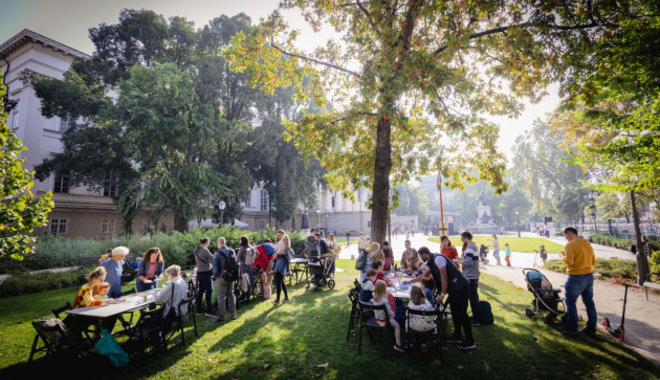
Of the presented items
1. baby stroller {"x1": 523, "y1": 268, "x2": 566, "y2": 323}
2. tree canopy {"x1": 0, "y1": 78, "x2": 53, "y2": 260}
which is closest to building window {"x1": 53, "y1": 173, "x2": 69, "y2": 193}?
tree canopy {"x1": 0, "y1": 78, "x2": 53, "y2": 260}

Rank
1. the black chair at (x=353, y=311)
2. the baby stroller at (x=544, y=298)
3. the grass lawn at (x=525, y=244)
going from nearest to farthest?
1. the black chair at (x=353, y=311)
2. the baby stroller at (x=544, y=298)
3. the grass lawn at (x=525, y=244)

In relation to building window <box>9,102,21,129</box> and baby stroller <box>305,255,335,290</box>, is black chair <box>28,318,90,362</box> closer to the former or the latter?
baby stroller <box>305,255,335,290</box>

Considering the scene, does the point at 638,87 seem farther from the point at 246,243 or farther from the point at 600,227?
the point at 600,227

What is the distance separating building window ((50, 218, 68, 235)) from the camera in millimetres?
25925

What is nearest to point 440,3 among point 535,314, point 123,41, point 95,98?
point 535,314

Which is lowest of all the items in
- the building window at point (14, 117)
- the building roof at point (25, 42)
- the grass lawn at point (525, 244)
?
the grass lawn at point (525, 244)

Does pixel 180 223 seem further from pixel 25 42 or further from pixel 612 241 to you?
pixel 612 241

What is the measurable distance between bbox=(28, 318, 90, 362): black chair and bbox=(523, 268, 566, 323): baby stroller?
31.1 feet

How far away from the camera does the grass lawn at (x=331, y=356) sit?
4.54 m

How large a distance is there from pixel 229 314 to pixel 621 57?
11.3 m

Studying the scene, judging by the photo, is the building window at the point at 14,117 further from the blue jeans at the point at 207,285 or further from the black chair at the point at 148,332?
the black chair at the point at 148,332

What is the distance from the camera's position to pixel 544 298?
6992 millimetres

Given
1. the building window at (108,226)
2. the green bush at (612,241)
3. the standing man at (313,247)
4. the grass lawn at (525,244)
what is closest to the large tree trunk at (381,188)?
the standing man at (313,247)

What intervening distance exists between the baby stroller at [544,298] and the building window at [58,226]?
35.6 meters
